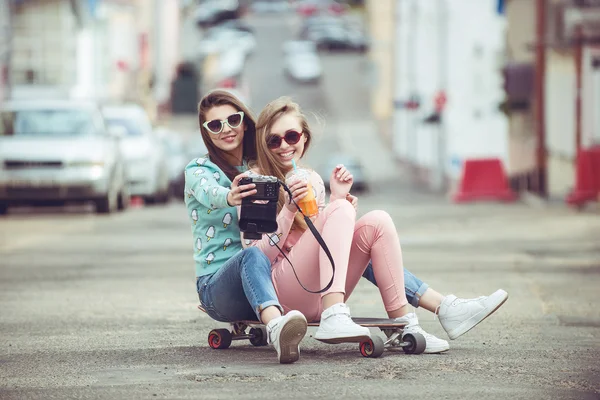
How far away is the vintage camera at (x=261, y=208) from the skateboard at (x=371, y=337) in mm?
599

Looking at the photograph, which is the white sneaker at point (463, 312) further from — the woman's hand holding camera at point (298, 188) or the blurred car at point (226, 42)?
the blurred car at point (226, 42)

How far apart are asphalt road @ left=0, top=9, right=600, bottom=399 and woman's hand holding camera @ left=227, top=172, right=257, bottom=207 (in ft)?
2.44

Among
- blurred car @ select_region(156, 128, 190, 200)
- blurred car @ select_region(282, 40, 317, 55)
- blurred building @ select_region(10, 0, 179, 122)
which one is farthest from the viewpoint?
blurred car @ select_region(282, 40, 317, 55)

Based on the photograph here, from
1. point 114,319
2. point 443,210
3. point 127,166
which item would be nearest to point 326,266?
point 114,319

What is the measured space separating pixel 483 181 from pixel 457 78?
38.0 ft

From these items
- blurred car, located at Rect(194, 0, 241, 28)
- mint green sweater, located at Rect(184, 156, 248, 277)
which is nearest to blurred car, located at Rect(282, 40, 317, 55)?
blurred car, located at Rect(194, 0, 241, 28)

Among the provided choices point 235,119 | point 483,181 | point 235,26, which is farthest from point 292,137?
point 235,26

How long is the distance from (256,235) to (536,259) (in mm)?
7844

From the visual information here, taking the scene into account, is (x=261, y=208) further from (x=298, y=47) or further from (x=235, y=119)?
(x=298, y=47)

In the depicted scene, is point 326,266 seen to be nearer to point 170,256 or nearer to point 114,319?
point 114,319

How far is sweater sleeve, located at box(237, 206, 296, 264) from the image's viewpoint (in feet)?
24.3

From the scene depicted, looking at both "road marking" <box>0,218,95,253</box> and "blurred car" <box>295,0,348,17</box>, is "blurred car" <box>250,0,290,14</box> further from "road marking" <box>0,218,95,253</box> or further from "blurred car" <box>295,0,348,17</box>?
"road marking" <box>0,218,95,253</box>

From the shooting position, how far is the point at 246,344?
8172 mm

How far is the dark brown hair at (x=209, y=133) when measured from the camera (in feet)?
25.2
